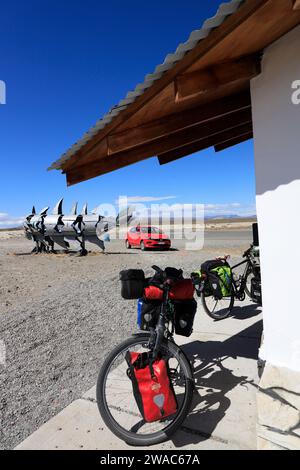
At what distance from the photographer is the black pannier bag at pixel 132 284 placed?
115 inches

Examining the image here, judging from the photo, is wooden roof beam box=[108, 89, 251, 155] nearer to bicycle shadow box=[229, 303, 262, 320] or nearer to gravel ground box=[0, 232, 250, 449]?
gravel ground box=[0, 232, 250, 449]

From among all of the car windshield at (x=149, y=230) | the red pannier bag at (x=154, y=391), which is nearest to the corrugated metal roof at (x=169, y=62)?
the red pannier bag at (x=154, y=391)

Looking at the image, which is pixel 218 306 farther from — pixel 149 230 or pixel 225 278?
pixel 149 230

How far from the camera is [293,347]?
2908 mm

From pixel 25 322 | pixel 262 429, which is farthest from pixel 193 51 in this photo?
pixel 25 322

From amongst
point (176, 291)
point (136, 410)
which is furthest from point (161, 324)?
point (136, 410)

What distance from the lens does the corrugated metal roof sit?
1.96m

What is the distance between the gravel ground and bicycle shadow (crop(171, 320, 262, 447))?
1.36 m

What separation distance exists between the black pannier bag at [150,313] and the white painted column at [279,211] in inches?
39.8

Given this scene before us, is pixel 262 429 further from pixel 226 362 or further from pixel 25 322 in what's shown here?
pixel 25 322

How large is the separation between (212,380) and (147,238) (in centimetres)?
2013

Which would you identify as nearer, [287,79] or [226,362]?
[287,79]

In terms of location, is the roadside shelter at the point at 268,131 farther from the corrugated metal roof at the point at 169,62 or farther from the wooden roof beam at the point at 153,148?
the wooden roof beam at the point at 153,148
